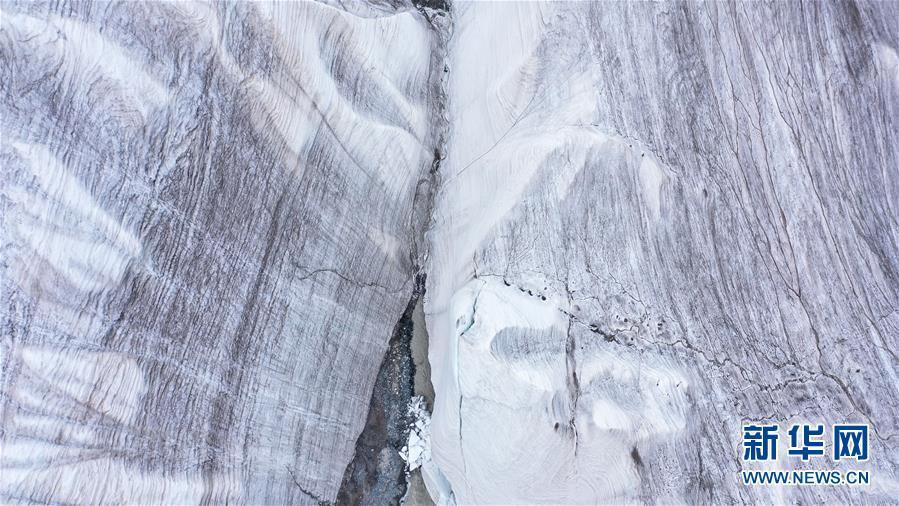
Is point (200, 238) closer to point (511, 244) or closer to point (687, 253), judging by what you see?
point (511, 244)

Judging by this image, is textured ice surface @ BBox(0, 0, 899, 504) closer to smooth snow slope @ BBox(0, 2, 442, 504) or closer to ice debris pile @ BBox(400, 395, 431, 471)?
smooth snow slope @ BBox(0, 2, 442, 504)

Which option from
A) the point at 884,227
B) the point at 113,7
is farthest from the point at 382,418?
the point at 884,227

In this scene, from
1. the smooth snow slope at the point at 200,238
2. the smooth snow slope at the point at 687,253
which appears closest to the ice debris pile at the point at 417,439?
the smooth snow slope at the point at 200,238

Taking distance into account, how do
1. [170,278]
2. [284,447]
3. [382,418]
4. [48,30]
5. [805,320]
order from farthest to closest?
[382,418] < [284,447] < [805,320] < [170,278] < [48,30]

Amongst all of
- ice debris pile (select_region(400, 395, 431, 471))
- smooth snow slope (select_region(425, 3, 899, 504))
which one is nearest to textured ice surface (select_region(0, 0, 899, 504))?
smooth snow slope (select_region(425, 3, 899, 504))

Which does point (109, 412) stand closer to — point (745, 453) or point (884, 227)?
point (745, 453)

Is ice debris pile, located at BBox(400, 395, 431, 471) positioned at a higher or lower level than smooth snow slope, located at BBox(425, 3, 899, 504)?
lower

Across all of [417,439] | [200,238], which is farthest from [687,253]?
[200,238]
